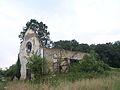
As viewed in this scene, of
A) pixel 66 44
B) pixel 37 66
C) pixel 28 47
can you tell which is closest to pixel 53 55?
pixel 37 66

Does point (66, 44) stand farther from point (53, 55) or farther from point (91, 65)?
point (91, 65)

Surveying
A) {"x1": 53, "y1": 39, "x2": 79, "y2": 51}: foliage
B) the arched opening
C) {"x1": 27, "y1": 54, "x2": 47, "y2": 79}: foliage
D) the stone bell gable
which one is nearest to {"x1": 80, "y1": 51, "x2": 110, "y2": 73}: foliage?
{"x1": 27, "y1": 54, "x2": 47, "y2": 79}: foliage

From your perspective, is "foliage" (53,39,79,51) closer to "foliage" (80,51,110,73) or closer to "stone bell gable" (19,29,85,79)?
"stone bell gable" (19,29,85,79)

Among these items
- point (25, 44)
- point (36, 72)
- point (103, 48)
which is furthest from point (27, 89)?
point (103, 48)

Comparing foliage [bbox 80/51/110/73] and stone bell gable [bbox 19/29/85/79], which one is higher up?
stone bell gable [bbox 19/29/85/79]

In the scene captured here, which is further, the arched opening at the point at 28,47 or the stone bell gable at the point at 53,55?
the arched opening at the point at 28,47

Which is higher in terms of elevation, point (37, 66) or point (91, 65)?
point (37, 66)

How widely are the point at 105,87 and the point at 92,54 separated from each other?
27851 mm

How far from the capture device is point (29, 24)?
6150 cm

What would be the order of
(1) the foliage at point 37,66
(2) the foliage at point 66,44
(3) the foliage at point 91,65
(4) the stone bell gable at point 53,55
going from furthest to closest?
(2) the foliage at point 66,44 < (4) the stone bell gable at point 53,55 < (1) the foliage at point 37,66 < (3) the foliage at point 91,65

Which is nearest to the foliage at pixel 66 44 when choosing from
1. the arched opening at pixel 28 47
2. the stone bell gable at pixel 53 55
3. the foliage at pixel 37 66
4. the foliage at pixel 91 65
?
the arched opening at pixel 28 47

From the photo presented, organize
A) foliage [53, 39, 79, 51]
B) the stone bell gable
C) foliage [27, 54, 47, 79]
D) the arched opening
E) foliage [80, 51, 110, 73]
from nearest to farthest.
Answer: foliage [80, 51, 110, 73] < foliage [27, 54, 47, 79] < the stone bell gable < the arched opening < foliage [53, 39, 79, 51]

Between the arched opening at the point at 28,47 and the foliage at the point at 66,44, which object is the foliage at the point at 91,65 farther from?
the foliage at the point at 66,44

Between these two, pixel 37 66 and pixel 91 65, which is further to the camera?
pixel 37 66
